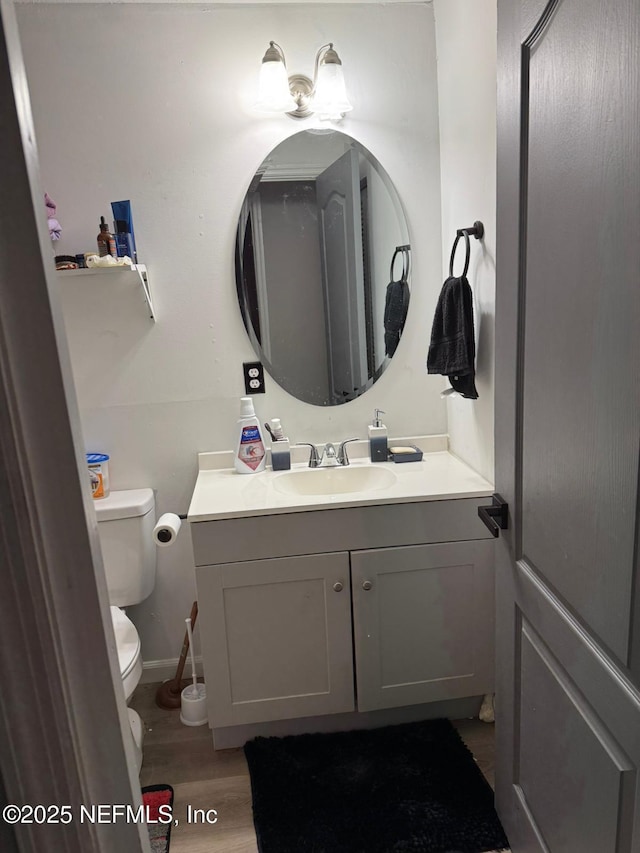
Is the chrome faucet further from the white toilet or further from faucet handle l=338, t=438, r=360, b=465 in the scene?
the white toilet

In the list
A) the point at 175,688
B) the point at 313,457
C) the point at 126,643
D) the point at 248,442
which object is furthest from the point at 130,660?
the point at 313,457

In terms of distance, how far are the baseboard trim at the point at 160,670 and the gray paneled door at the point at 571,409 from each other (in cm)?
131

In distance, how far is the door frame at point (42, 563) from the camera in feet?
1.42

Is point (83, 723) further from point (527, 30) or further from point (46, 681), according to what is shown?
point (527, 30)

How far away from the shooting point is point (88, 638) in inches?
19.2

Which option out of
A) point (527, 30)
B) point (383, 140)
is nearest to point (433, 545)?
point (527, 30)

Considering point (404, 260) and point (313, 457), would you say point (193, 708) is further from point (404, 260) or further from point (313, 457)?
point (404, 260)

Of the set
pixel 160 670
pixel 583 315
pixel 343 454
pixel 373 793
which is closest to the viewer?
pixel 583 315

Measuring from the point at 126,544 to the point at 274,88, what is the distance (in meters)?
1.54

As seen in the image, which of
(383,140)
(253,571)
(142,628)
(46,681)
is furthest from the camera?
(142,628)

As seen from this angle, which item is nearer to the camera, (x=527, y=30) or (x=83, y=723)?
(x=83, y=723)

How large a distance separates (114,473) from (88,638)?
162cm

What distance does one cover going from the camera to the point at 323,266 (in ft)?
6.52

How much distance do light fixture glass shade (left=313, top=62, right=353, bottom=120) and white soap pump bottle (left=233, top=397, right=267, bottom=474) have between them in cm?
99
